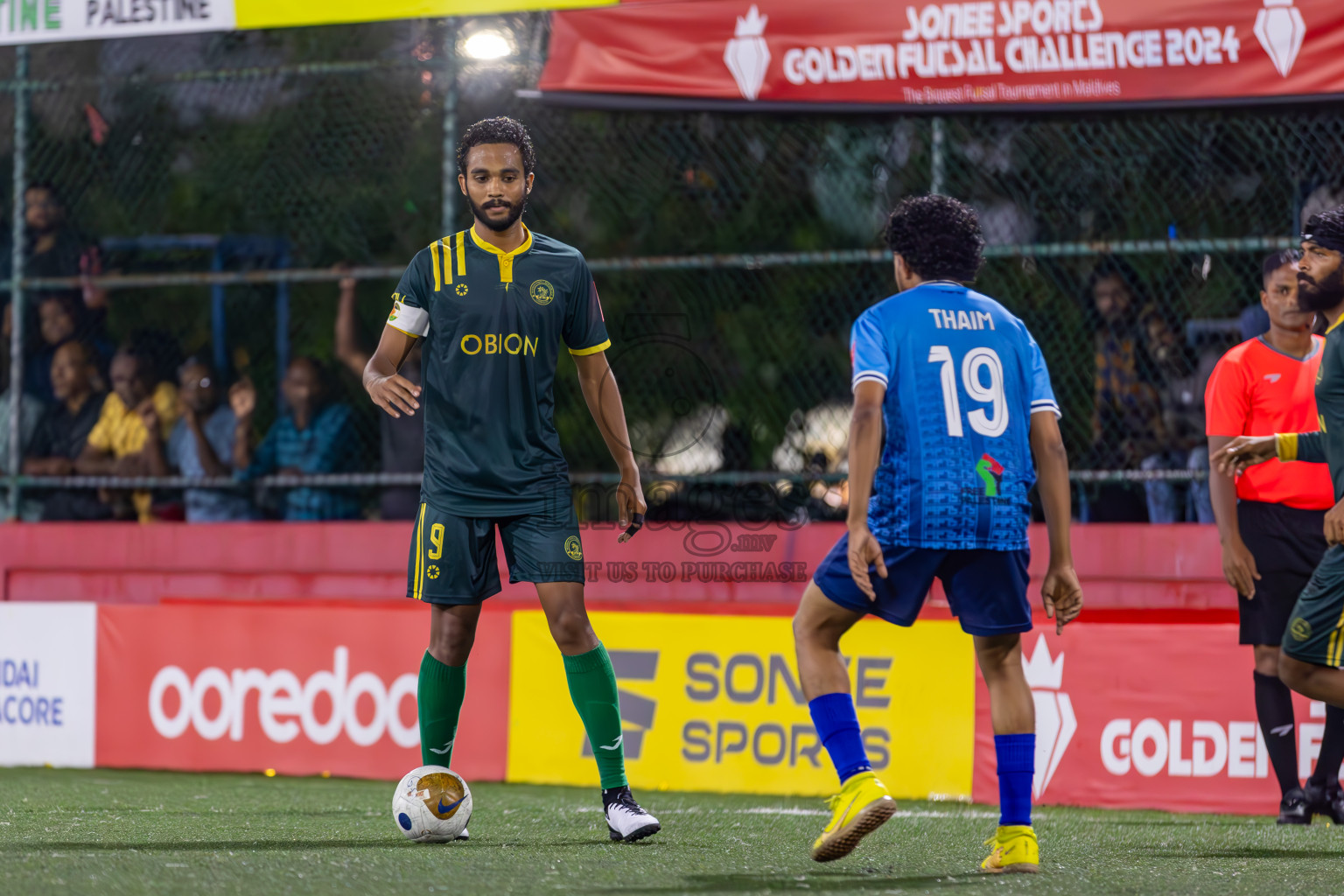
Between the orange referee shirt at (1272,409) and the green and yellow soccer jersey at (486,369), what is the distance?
282 cm

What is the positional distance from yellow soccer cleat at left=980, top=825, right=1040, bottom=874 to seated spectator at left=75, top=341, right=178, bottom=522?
23.3 feet

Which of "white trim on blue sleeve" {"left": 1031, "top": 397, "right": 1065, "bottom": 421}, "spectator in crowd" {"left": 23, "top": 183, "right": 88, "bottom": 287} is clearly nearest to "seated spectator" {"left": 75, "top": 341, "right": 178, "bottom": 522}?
"spectator in crowd" {"left": 23, "top": 183, "right": 88, "bottom": 287}

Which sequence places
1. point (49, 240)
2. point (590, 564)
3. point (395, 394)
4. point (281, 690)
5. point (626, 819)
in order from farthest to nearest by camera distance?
point (49, 240) < point (590, 564) < point (281, 690) < point (626, 819) < point (395, 394)

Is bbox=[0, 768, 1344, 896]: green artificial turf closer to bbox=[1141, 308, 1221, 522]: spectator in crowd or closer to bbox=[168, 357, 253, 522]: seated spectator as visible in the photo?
bbox=[1141, 308, 1221, 522]: spectator in crowd

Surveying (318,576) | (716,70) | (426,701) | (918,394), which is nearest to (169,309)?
(318,576)

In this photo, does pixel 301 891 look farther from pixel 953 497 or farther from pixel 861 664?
pixel 861 664

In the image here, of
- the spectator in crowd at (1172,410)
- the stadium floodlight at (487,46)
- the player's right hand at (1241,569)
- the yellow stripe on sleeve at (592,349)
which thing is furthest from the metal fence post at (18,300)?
the player's right hand at (1241,569)

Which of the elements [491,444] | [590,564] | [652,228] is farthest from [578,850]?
[652,228]

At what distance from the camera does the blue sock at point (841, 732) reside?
4.56m

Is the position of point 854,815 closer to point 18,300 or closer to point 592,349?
point 592,349

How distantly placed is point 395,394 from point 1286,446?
110 inches

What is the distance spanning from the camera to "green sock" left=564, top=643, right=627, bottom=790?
5.27 m

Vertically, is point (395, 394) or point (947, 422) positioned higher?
point (395, 394)

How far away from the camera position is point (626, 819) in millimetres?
5168
